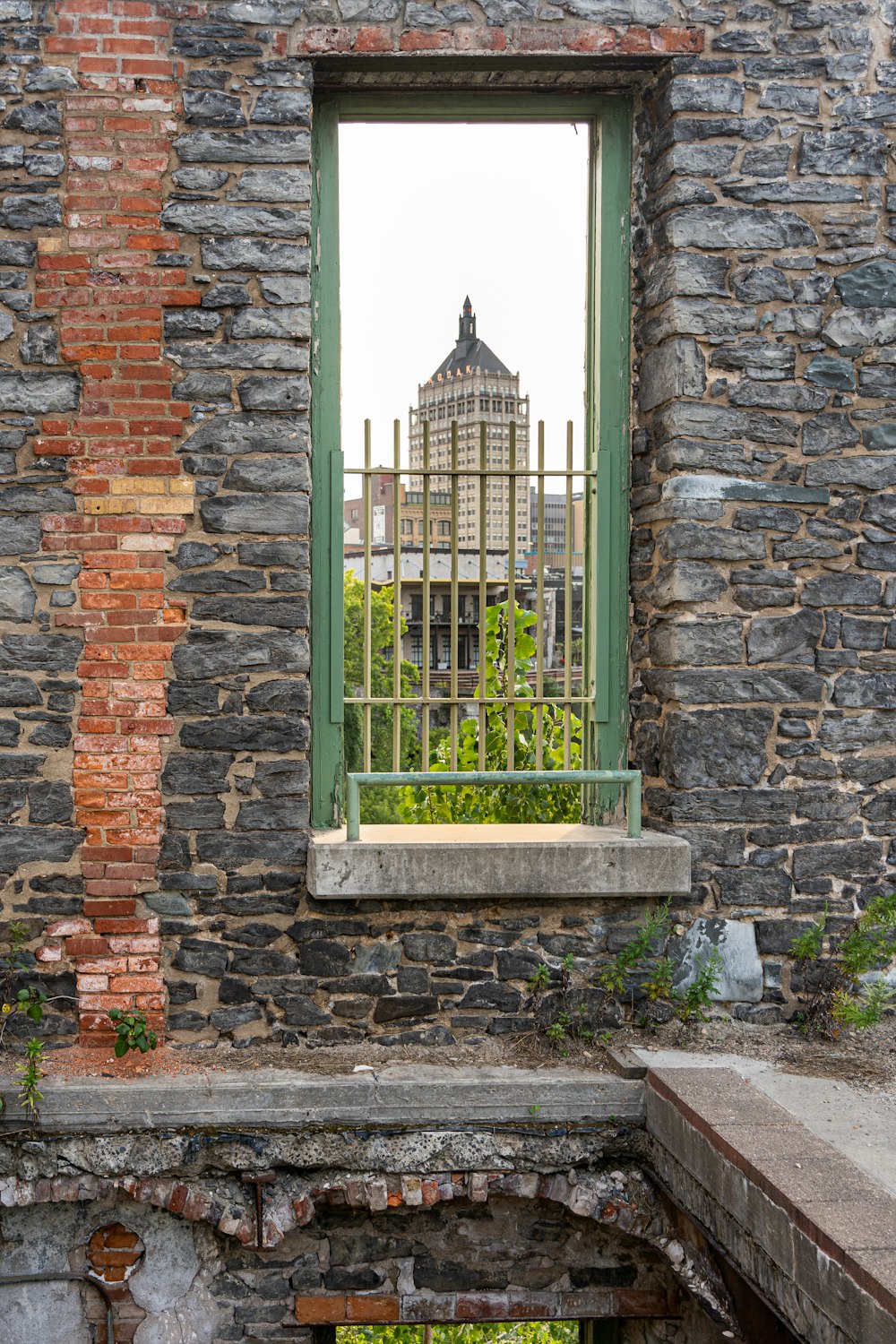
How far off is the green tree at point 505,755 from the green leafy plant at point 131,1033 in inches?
68.4

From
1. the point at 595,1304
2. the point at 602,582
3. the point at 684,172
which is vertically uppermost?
the point at 684,172

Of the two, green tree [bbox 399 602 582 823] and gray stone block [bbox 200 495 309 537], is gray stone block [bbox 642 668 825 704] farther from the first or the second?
gray stone block [bbox 200 495 309 537]

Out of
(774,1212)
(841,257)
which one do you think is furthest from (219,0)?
(774,1212)

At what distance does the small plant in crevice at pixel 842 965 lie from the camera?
412 centimetres

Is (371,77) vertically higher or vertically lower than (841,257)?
higher

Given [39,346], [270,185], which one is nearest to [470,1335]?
[39,346]

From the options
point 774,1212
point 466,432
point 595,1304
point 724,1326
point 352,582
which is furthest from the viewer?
point 352,582

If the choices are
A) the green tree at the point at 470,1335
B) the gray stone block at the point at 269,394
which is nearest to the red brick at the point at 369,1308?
the gray stone block at the point at 269,394

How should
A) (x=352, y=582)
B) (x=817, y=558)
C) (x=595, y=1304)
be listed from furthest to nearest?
(x=352, y=582)
(x=817, y=558)
(x=595, y=1304)

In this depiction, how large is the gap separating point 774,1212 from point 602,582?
238cm

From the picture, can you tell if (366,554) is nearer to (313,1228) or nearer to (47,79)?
(47,79)

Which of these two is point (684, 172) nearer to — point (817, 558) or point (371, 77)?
point (371, 77)

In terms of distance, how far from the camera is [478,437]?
4.43 meters

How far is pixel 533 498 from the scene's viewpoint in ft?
15.3
